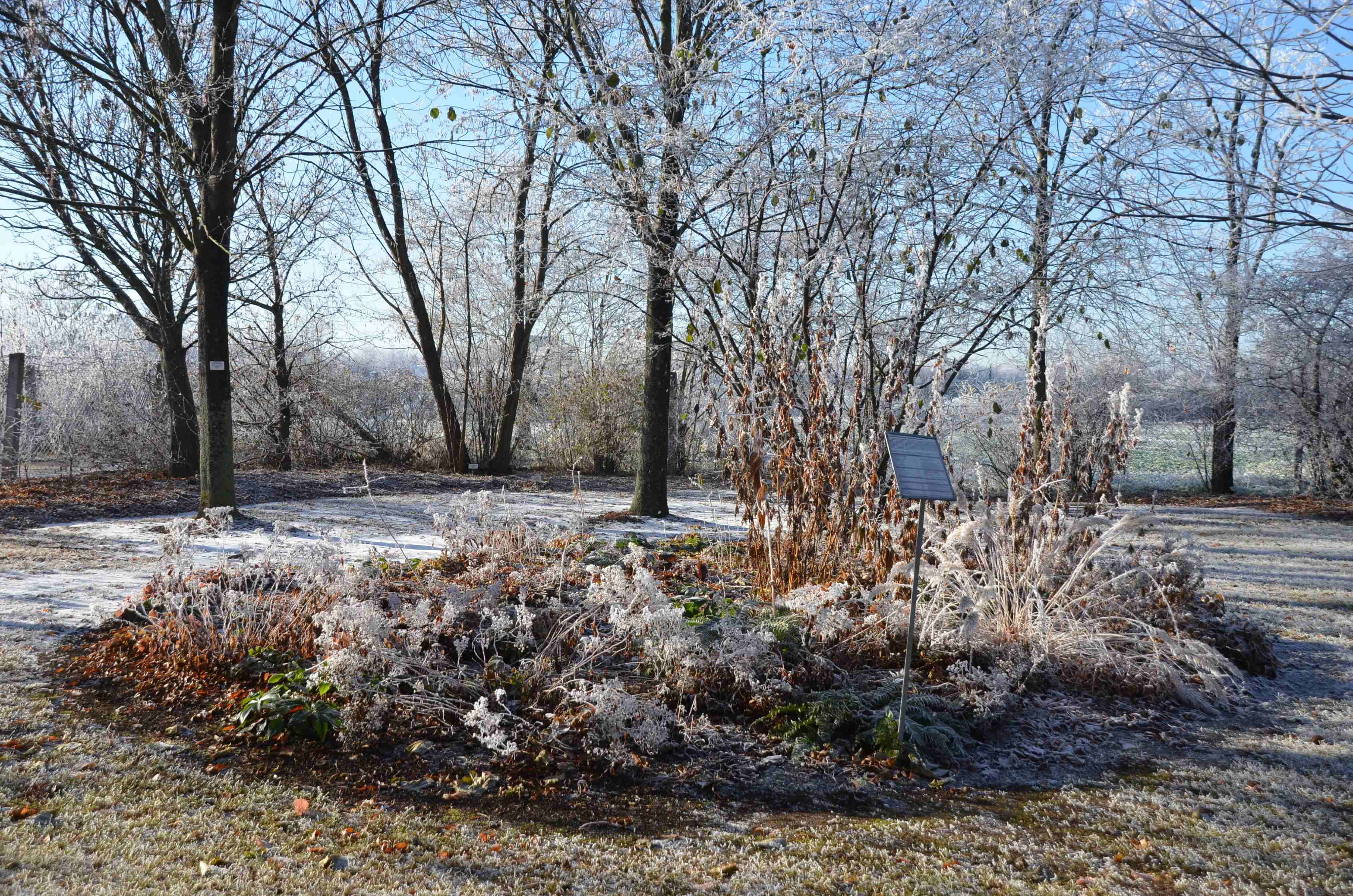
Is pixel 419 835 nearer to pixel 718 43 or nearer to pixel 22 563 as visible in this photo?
pixel 22 563

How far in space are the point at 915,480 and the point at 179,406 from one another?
37.1ft

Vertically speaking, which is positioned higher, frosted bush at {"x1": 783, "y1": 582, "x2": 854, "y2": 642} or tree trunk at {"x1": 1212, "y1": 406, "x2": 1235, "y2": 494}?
tree trunk at {"x1": 1212, "y1": 406, "x2": 1235, "y2": 494}

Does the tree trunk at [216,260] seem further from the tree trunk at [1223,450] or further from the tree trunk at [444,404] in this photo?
the tree trunk at [1223,450]

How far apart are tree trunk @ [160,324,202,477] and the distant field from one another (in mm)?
15769

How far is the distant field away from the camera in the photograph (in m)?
16.0

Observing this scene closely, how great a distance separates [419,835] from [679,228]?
6451mm

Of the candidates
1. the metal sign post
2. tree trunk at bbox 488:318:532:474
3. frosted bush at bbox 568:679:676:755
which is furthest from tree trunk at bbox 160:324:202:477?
the metal sign post

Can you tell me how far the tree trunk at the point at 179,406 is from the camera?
11.4 meters

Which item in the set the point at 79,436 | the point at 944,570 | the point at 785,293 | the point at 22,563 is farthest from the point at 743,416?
the point at 79,436

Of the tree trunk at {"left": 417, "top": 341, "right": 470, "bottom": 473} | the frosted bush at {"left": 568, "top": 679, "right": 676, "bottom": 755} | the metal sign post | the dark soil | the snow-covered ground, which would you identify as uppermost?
the tree trunk at {"left": 417, "top": 341, "right": 470, "bottom": 473}

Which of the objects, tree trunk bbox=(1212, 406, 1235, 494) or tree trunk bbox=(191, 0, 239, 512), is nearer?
tree trunk bbox=(191, 0, 239, 512)

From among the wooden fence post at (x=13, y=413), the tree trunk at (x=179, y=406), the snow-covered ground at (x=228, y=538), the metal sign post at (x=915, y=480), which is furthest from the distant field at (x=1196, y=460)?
the wooden fence post at (x=13, y=413)

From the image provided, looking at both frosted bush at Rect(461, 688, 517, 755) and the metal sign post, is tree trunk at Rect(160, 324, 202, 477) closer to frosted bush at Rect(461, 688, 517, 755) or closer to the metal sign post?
frosted bush at Rect(461, 688, 517, 755)

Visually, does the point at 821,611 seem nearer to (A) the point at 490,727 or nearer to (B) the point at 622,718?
(B) the point at 622,718
